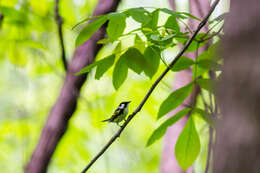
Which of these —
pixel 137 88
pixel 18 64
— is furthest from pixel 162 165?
pixel 18 64

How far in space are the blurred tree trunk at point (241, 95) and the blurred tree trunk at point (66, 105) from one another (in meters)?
2.23

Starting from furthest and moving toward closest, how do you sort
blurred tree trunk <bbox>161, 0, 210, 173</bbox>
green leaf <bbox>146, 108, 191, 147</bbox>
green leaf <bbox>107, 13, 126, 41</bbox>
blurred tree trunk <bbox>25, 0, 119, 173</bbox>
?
blurred tree trunk <bbox>25, 0, 119, 173</bbox> → blurred tree trunk <bbox>161, 0, 210, 173</bbox> → green leaf <bbox>146, 108, 191, 147</bbox> → green leaf <bbox>107, 13, 126, 41</bbox>

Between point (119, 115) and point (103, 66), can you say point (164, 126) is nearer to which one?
A: point (103, 66)

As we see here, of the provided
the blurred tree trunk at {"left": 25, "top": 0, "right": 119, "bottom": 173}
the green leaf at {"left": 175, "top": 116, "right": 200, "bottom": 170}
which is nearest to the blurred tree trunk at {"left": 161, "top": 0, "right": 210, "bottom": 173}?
the blurred tree trunk at {"left": 25, "top": 0, "right": 119, "bottom": 173}

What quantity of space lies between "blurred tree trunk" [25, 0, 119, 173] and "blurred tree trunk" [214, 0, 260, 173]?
2230mm

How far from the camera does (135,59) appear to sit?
1675mm

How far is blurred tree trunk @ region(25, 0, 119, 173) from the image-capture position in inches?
112

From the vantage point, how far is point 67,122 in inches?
113

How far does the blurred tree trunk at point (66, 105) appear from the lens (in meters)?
2.84

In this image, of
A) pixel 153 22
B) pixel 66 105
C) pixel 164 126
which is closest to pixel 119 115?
pixel 66 105

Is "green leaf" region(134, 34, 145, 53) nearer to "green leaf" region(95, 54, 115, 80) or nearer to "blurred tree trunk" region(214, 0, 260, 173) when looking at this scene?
"green leaf" region(95, 54, 115, 80)

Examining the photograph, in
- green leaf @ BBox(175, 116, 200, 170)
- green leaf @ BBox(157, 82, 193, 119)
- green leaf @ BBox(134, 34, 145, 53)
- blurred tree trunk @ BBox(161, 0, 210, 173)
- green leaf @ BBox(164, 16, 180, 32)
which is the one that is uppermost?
green leaf @ BBox(164, 16, 180, 32)

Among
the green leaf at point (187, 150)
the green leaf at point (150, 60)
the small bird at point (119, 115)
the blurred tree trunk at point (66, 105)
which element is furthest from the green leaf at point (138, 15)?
the blurred tree trunk at point (66, 105)

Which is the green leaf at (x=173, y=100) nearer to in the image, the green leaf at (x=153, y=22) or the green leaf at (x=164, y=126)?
the green leaf at (x=164, y=126)
